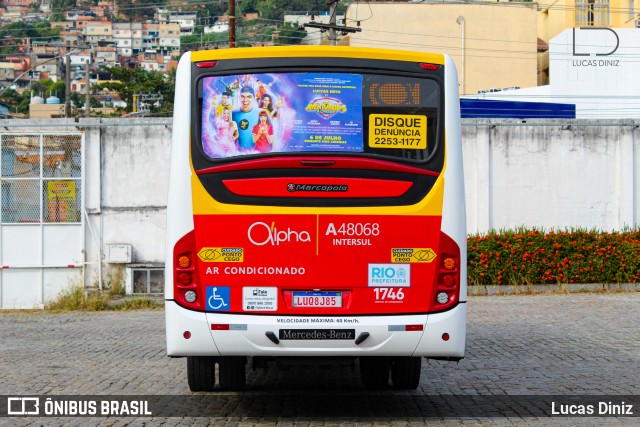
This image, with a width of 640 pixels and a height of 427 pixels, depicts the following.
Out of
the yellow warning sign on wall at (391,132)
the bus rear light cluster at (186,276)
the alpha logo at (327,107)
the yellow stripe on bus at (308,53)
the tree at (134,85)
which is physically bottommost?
the bus rear light cluster at (186,276)

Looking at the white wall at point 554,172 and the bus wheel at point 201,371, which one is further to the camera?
the white wall at point 554,172

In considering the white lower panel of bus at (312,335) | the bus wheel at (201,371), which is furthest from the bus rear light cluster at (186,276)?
the bus wheel at (201,371)

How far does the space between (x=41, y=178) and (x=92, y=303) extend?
2.85 m

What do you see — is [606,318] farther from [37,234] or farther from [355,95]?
[37,234]

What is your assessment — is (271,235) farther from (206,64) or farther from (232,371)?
(232,371)

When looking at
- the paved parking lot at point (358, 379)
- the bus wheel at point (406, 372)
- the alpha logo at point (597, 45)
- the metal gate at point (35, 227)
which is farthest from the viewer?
the alpha logo at point (597, 45)

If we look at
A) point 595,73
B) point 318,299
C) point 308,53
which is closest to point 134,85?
point 595,73

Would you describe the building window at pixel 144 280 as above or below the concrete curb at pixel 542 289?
above

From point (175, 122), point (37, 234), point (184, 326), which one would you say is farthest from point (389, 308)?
point (37, 234)

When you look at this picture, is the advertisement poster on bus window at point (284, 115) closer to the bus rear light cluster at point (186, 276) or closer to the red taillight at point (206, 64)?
the red taillight at point (206, 64)

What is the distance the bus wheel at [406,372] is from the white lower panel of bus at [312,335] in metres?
1.33

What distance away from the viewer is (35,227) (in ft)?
68.7

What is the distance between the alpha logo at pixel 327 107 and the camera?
9.01 m

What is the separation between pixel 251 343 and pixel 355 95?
7.44 ft
